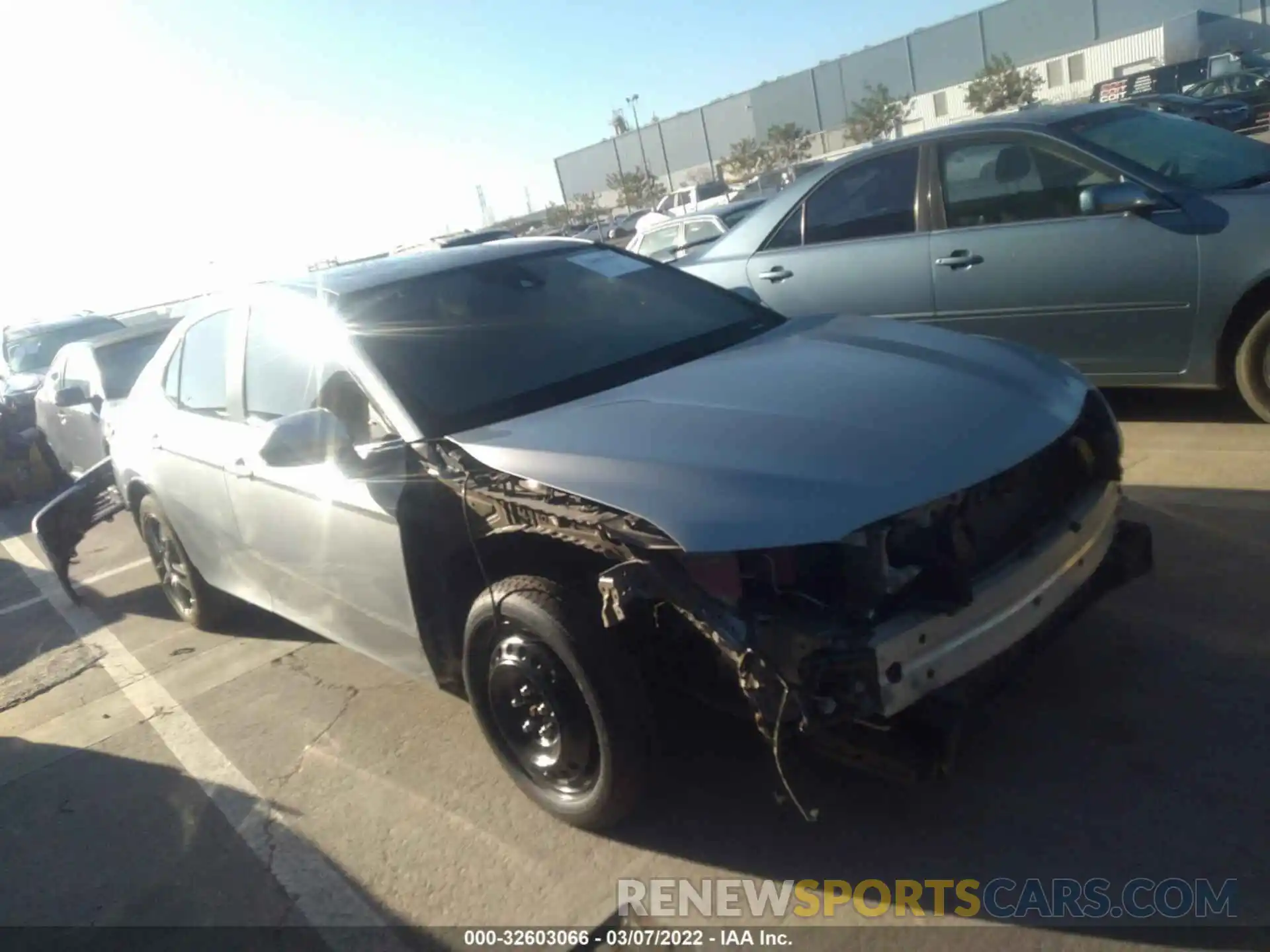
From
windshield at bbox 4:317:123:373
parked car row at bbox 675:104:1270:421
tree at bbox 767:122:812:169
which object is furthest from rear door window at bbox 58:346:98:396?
tree at bbox 767:122:812:169

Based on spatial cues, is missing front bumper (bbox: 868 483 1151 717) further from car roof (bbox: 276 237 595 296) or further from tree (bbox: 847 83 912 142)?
tree (bbox: 847 83 912 142)

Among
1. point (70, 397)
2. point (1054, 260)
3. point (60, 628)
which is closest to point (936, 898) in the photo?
point (1054, 260)

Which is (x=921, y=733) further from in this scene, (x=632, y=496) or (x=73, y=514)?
(x=73, y=514)

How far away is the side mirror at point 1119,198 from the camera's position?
197 inches

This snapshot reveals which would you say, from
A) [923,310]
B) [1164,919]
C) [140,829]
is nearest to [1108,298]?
[923,310]

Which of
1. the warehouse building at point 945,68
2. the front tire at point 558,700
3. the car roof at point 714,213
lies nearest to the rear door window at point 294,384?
the front tire at point 558,700

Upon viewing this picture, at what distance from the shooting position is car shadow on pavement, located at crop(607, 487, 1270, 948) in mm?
2621

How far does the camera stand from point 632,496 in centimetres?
266

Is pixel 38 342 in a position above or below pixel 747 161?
above

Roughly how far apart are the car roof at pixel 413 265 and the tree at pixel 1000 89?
4496 centimetres

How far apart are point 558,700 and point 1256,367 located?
3.94 metres

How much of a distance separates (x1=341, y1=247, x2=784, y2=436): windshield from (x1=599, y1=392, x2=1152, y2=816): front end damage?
3.48ft

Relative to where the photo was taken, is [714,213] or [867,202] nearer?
[867,202]

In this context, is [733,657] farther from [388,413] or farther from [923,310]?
[923,310]
